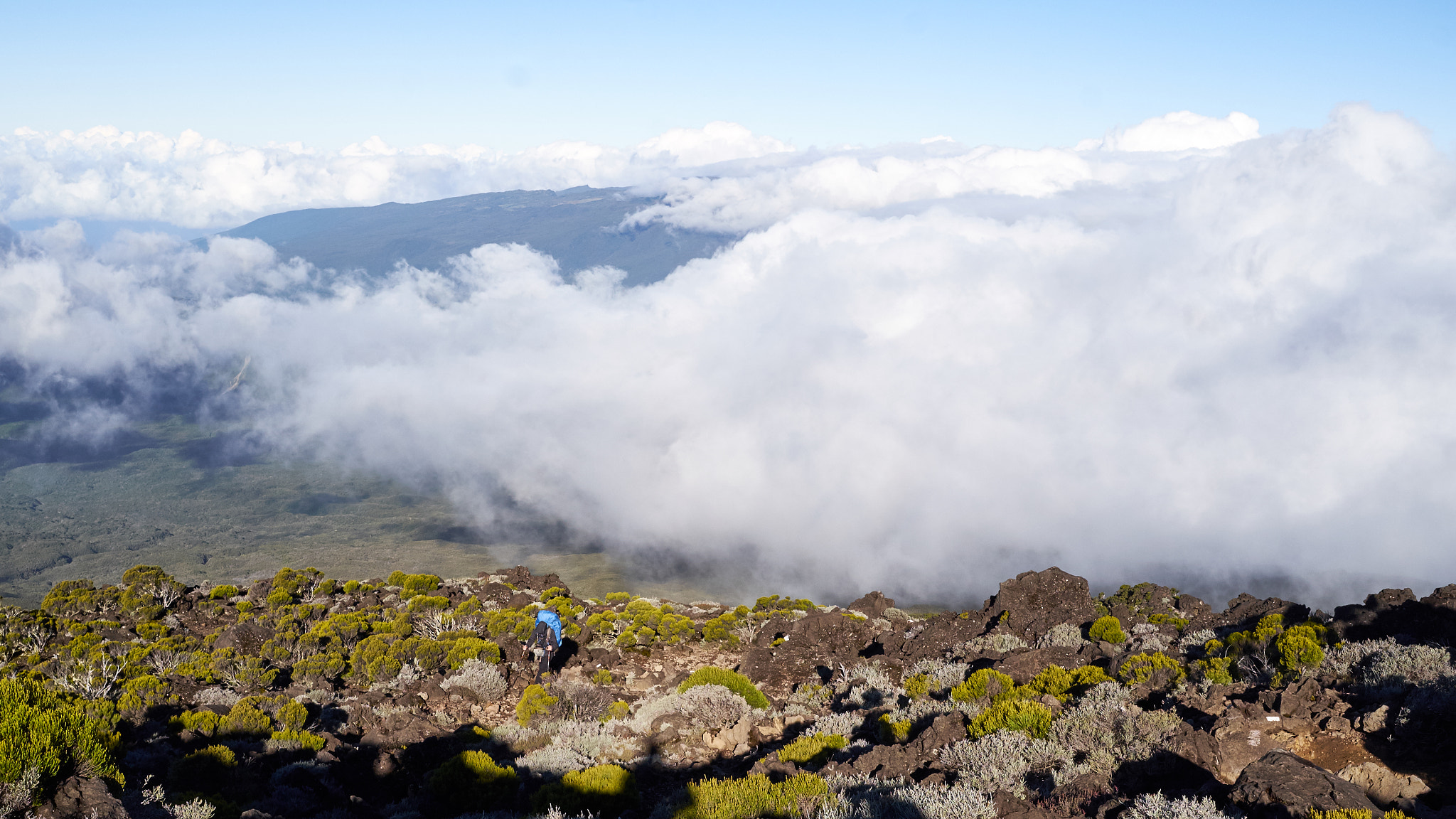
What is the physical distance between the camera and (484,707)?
692 inches

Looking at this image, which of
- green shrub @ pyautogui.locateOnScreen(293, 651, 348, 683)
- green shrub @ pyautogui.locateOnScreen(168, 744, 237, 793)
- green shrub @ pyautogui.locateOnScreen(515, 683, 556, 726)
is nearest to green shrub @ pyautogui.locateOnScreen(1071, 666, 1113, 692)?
green shrub @ pyautogui.locateOnScreen(515, 683, 556, 726)

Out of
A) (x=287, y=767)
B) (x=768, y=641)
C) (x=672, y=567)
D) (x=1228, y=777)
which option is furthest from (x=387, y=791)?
(x=672, y=567)

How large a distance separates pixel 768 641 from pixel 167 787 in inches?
587

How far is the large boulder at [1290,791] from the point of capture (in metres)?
Answer: 6.96

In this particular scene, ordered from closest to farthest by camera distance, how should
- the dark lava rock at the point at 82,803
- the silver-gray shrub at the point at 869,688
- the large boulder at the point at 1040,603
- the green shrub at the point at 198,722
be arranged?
the dark lava rock at the point at 82,803 < the green shrub at the point at 198,722 < the silver-gray shrub at the point at 869,688 < the large boulder at the point at 1040,603

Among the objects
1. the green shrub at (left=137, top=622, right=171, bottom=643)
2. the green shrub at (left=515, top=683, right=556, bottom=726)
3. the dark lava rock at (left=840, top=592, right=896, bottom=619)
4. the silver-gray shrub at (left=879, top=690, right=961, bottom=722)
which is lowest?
the dark lava rock at (left=840, top=592, right=896, bottom=619)

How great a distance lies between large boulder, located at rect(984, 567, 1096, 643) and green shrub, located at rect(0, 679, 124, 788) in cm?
1761

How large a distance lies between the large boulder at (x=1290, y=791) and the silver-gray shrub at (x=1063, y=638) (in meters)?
9.55

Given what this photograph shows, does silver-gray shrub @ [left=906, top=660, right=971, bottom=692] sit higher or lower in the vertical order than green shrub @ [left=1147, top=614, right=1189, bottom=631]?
higher

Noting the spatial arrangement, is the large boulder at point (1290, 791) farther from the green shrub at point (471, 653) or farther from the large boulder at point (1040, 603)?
the green shrub at point (471, 653)

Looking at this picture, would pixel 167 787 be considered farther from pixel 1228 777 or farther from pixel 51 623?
pixel 51 623

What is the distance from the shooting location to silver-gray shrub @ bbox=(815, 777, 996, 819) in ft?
27.0

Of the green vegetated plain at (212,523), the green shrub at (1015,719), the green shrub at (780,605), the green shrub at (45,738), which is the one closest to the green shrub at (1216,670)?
the green shrub at (1015,719)

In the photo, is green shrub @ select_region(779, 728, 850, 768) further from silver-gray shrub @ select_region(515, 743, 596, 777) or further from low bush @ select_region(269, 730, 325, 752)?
low bush @ select_region(269, 730, 325, 752)
